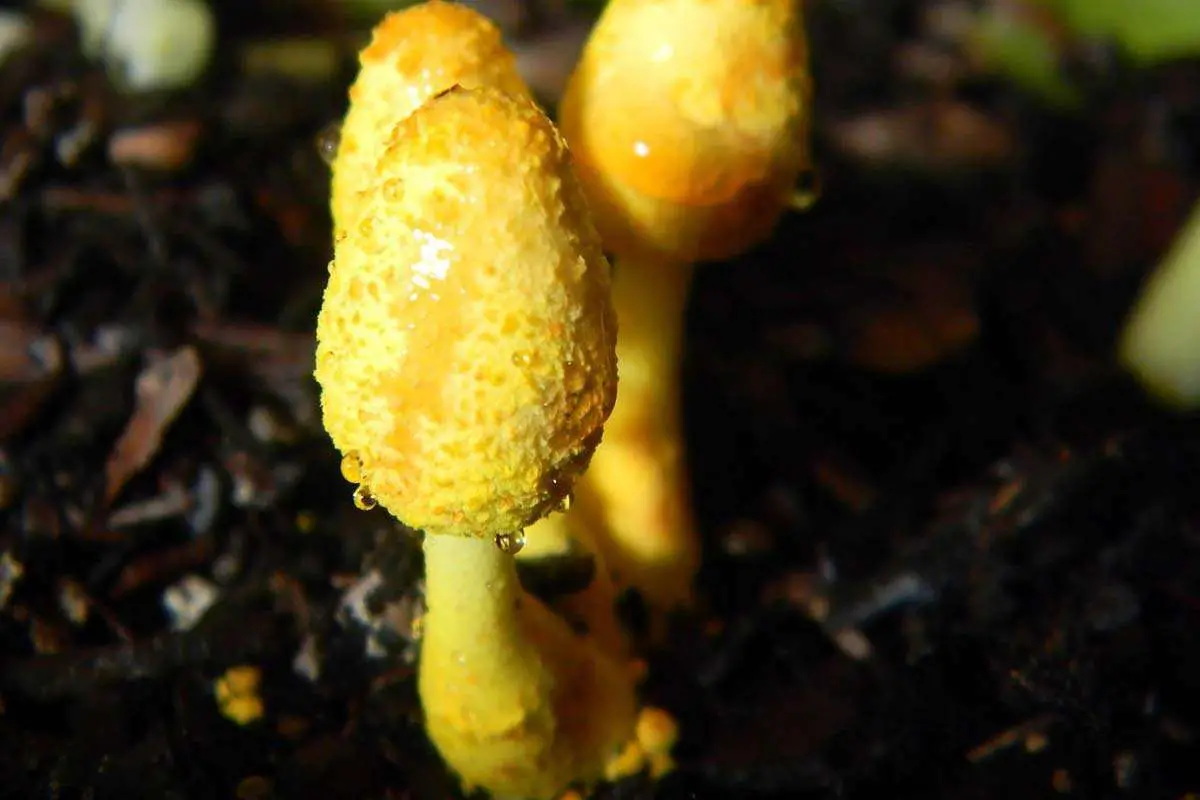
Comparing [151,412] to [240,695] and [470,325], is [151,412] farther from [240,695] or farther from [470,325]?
[470,325]

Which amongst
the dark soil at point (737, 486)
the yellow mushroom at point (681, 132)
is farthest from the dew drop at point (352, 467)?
the dark soil at point (737, 486)

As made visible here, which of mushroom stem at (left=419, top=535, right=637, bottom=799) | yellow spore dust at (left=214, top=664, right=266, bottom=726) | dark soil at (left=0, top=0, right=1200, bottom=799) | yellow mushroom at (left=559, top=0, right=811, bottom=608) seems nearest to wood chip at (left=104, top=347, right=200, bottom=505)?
dark soil at (left=0, top=0, right=1200, bottom=799)

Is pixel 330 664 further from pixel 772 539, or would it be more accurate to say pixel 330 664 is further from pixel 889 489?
pixel 889 489

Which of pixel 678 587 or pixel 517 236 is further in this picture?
pixel 678 587

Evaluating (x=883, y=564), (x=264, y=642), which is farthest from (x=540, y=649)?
(x=883, y=564)

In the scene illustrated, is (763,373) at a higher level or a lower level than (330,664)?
higher

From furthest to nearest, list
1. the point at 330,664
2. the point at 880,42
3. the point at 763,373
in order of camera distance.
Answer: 1. the point at 880,42
2. the point at 763,373
3. the point at 330,664

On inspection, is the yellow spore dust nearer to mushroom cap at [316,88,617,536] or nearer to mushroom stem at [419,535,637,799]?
mushroom stem at [419,535,637,799]

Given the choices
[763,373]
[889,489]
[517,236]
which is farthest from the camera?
[763,373]
